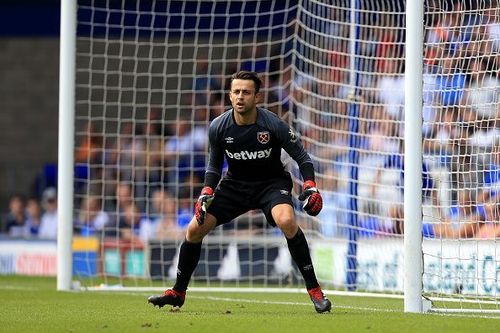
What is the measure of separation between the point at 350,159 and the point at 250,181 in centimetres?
443

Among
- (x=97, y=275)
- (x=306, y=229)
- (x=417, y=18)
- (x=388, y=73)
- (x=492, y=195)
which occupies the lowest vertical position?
(x=97, y=275)

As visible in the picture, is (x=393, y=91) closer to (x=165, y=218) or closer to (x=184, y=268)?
(x=184, y=268)

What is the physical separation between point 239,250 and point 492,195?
17.8 feet

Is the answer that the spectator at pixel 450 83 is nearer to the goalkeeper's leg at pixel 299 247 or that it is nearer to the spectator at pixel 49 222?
the goalkeeper's leg at pixel 299 247

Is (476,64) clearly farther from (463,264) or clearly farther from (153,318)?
(153,318)

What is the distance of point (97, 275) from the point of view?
17812 mm

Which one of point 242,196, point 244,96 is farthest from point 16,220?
point 244,96

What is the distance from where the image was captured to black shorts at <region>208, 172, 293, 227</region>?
1005 centimetres

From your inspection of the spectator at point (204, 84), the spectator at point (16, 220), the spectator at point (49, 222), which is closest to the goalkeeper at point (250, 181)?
the spectator at point (204, 84)

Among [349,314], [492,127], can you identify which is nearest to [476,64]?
[492,127]

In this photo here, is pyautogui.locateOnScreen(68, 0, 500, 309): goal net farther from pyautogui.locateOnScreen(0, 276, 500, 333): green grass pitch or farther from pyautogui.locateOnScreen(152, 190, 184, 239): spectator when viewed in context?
pyautogui.locateOnScreen(0, 276, 500, 333): green grass pitch

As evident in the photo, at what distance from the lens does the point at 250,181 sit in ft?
33.1

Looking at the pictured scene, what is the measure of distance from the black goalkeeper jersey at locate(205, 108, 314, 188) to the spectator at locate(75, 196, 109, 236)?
8063mm

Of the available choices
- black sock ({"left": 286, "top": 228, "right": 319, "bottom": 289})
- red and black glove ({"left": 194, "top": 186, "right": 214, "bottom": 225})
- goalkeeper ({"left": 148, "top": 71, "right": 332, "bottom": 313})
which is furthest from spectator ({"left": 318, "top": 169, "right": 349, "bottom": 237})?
red and black glove ({"left": 194, "top": 186, "right": 214, "bottom": 225})
